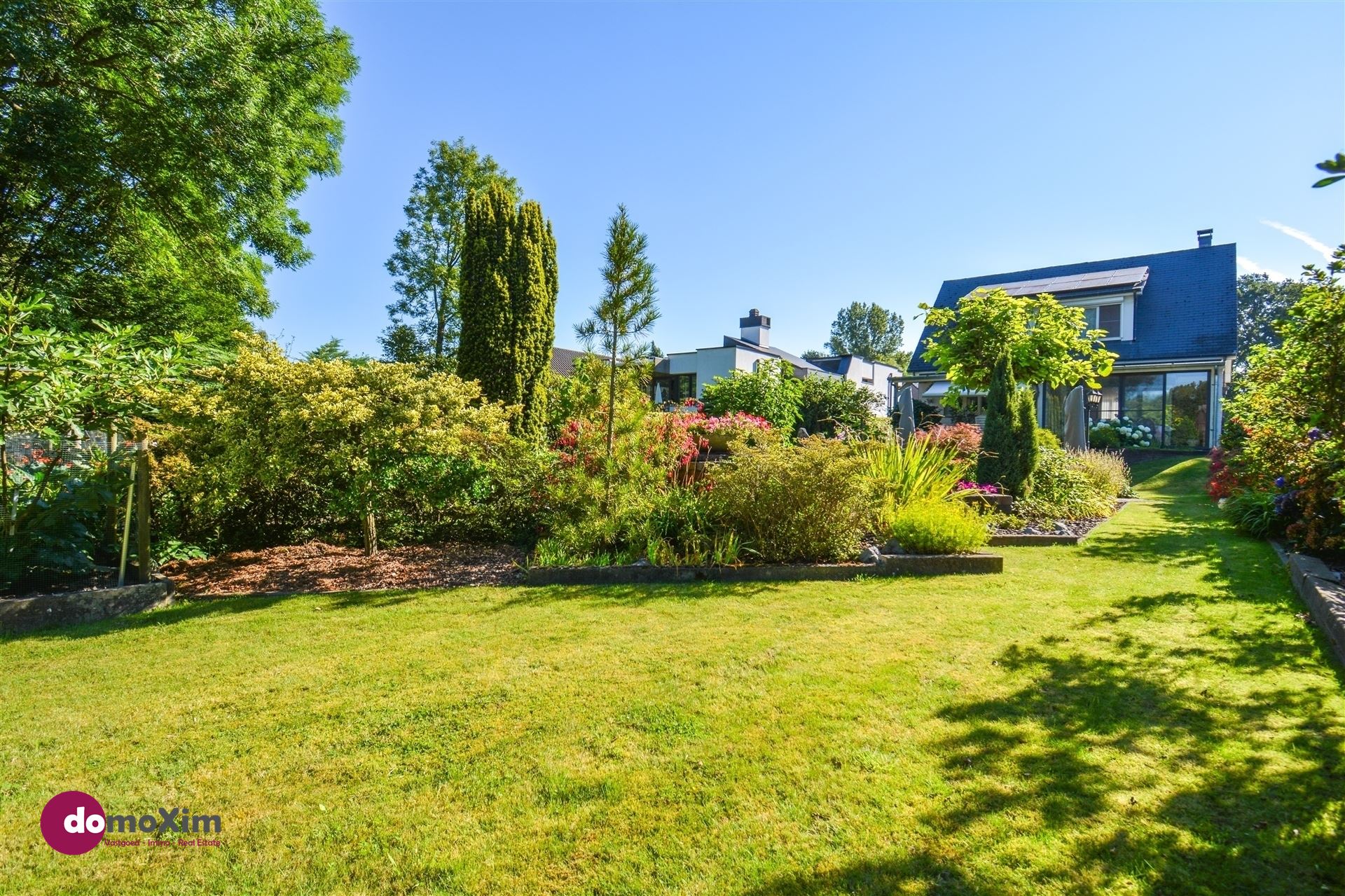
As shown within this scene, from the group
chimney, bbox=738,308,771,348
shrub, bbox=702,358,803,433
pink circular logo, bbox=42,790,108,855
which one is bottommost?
pink circular logo, bbox=42,790,108,855

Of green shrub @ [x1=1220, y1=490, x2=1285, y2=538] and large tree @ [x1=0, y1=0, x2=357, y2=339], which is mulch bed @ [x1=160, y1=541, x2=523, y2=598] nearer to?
large tree @ [x1=0, y1=0, x2=357, y2=339]

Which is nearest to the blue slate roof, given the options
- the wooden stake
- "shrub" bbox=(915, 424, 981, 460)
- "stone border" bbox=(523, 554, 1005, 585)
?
"shrub" bbox=(915, 424, 981, 460)

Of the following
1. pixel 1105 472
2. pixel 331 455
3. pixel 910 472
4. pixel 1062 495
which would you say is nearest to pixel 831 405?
pixel 1105 472

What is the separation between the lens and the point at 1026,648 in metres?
4.00

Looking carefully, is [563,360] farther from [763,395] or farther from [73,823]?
[73,823]

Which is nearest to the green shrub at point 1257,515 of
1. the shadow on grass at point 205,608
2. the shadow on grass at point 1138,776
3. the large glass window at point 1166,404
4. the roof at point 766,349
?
the shadow on grass at point 1138,776

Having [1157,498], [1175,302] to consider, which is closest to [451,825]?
[1157,498]

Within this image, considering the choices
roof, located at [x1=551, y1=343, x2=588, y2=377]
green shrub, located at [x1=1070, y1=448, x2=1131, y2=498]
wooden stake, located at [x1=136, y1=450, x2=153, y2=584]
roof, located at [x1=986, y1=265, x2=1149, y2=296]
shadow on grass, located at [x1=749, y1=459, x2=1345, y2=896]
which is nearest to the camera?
shadow on grass, located at [x1=749, y1=459, x2=1345, y2=896]

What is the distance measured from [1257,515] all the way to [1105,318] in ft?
57.7

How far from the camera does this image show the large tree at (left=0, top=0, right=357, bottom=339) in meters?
7.80

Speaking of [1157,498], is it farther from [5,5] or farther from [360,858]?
[5,5]

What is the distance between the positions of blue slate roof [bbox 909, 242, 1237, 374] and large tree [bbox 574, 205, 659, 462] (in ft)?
55.2

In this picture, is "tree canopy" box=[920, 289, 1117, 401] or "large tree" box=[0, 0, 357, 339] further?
"tree canopy" box=[920, 289, 1117, 401]

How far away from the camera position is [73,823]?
239 centimetres
